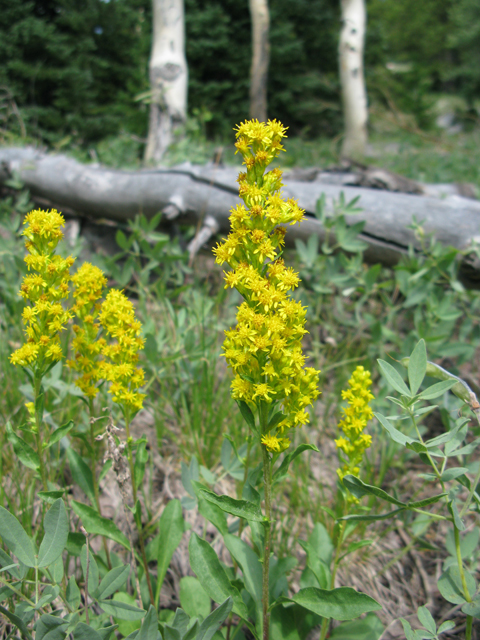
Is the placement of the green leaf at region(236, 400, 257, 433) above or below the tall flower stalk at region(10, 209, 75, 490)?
below

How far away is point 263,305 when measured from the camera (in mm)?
895

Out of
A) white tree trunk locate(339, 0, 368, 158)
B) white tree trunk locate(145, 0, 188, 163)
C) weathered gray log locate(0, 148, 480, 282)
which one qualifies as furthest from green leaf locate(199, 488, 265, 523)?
white tree trunk locate(339, 0, 368, 158)

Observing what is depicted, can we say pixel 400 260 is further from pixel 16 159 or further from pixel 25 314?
pixel 16 159

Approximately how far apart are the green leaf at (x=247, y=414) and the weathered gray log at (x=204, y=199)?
67.2 inches

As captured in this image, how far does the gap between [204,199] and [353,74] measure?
6385mm

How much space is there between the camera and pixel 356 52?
7.59 meters

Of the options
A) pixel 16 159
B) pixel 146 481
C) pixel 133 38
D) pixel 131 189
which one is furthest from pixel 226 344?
A: pixel 133 38

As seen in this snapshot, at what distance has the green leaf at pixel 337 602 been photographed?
0.91 m

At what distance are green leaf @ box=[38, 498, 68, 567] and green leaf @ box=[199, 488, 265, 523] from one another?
33 centimetres

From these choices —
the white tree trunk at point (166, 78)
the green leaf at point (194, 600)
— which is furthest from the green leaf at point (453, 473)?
A: the white tree trunk at point (166, 78)

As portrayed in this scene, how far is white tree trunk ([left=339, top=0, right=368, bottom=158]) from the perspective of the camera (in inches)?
294

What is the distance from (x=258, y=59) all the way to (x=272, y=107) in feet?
16.1

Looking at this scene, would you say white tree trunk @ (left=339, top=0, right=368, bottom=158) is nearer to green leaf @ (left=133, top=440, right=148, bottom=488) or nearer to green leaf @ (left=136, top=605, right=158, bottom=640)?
green leaf @ (left=133, top=440, right=148, bottom=488)

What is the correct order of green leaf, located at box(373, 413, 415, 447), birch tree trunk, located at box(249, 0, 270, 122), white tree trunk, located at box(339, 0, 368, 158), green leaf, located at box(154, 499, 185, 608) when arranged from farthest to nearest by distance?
white tree trunk, located at box(339, 0, 368, 158) → birch tree trunk, located at box(249, 0, 270, 122) → green leaf, located at box(154, 499, 185, 608) → green leaf, located at box(373, 413, 415, 447)
